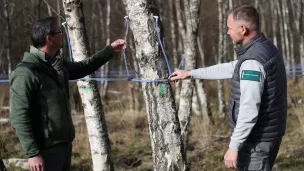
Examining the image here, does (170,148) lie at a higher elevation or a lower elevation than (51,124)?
lower

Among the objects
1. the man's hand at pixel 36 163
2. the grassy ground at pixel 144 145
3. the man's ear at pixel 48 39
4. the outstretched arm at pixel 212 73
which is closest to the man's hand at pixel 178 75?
the outstretched arm at pixel 212 73

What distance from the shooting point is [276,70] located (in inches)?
105

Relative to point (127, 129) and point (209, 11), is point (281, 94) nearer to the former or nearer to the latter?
point (127, 129)

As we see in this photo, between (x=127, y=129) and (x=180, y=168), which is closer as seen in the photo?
(x=180, y=168)

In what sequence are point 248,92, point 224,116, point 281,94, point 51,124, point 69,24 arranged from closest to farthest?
point 248,92
point 281,94
point 51,124
point 69,24
point 224,116

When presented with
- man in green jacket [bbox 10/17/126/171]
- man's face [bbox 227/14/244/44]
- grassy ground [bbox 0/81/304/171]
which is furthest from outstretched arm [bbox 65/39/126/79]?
grassy ground [bbox 0/81/304/171]

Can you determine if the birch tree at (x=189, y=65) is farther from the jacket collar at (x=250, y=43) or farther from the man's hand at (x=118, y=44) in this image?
the jacket collar at (x=250, y=43)

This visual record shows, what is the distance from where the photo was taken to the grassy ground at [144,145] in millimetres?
6539

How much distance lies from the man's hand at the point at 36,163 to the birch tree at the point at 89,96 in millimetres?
1806

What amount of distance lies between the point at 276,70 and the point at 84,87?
2.56 m

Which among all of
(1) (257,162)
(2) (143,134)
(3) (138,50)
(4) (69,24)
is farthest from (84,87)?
(2) (143,134)

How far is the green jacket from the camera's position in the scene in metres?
2.86

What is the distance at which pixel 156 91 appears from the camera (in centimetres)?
314

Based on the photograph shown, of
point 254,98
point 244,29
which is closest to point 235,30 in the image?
point 244,29
